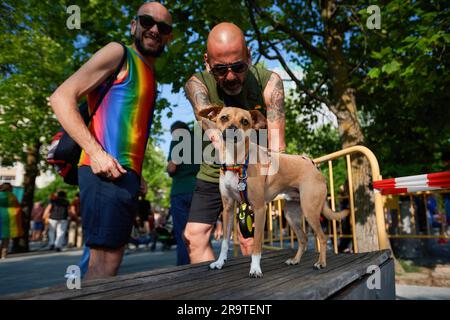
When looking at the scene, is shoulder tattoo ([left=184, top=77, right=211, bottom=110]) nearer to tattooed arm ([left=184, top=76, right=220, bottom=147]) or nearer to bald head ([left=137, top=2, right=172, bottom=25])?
tattooed arm ([left=184, top=76, right=220, bottom=147])

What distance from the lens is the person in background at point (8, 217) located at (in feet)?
40.0

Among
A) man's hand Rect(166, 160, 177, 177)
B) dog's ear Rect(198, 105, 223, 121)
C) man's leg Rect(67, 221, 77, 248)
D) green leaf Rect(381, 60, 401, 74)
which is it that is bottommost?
man's leg Rect(67, 221, 77, 248)

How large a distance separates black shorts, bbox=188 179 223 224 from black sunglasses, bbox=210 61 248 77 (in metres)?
1.19

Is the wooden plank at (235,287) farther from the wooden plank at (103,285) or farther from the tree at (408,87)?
the tree at (408,87)

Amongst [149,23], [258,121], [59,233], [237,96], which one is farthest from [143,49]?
[59,233]

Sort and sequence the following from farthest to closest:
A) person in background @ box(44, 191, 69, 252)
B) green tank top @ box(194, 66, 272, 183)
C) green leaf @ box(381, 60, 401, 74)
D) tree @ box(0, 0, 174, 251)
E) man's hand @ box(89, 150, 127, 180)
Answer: person in background @ box(44, 191, 69, 252)
tree @ box(0, 0, 174, 251)
green leaf @ box(381, 60, 401, 74)
green tank top @ box(194, 66, 272, 183)
man's hand @ box(89, 150, 127, 180)

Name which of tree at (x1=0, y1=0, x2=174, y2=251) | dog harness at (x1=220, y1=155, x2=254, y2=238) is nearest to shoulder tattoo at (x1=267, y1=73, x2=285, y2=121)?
dog harness at (x1=220, y1=155, x2=254, y2=238)

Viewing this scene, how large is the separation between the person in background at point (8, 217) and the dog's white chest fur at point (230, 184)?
40.5 feet

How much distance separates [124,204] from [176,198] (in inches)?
122

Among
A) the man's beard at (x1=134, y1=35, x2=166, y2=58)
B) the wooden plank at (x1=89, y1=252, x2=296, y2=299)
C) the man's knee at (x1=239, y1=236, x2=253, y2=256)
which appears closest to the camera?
the wooden plank at (x1=89, y1=252, x2=296, y2=299)

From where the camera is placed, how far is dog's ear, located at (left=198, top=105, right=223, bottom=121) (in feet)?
9.89
